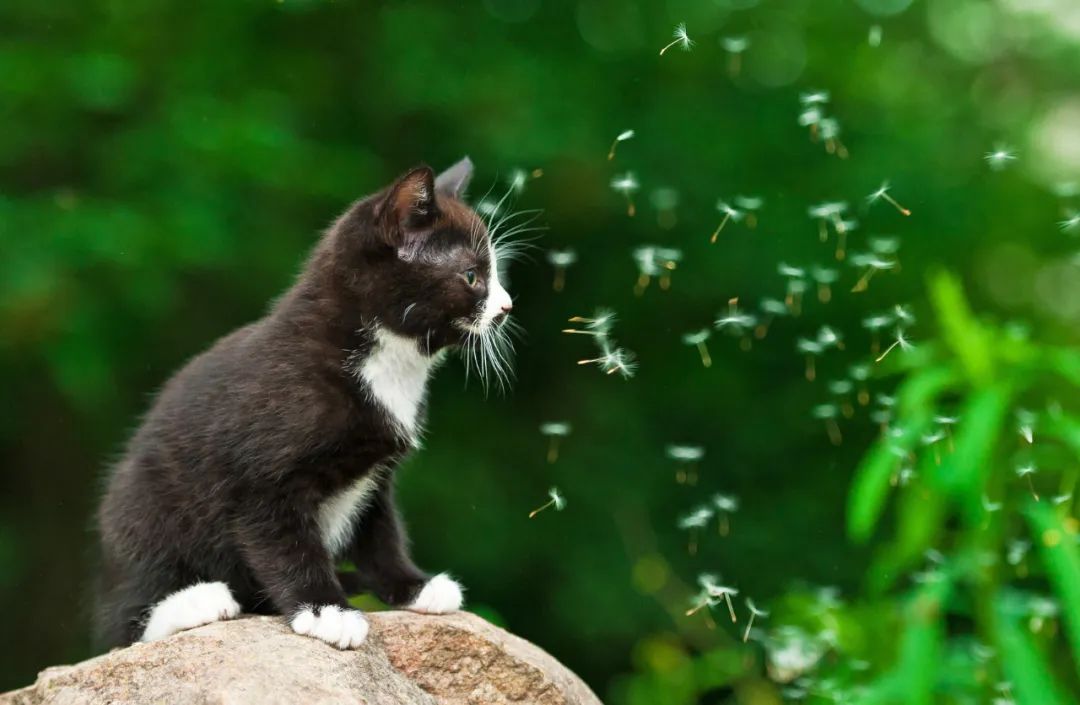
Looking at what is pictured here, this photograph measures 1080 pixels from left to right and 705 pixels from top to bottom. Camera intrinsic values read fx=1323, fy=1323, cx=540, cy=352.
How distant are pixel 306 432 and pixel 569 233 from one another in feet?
12.2

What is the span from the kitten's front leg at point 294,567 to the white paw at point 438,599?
32 centimetres

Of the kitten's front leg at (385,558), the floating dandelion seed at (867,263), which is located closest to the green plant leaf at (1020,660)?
the floating dandelion seed at (867,263)

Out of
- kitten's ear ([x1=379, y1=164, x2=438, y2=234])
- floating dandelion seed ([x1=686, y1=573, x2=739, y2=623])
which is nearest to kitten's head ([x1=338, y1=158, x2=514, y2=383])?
kitten's ear ([x1=379, y1=164, x2=438, y2=234])

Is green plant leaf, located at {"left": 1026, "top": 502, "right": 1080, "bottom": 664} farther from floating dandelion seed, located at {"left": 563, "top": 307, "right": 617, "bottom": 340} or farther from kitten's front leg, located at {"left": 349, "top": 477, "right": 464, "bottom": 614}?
kitten's front leg, located at {"left": 349, "top": 477, "right": 464, "bottom": 614}

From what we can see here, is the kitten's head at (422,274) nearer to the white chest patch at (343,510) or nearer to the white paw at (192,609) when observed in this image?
the white chest patch at (343,510)

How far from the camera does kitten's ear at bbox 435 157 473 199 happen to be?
12.8 ft

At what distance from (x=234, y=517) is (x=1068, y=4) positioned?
5.72 metres

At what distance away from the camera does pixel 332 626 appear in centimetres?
322

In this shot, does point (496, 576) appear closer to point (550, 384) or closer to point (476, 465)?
point (476, 465)

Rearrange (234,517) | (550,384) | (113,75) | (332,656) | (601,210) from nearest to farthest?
(332,656) < (234,517) < (113,75) < (601,210) < (550,384)

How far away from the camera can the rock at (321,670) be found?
9.80 ft

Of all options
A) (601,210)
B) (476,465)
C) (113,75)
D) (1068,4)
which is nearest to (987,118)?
(1068,4)

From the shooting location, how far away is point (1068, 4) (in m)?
7.15

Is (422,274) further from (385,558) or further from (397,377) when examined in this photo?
(385,558)
